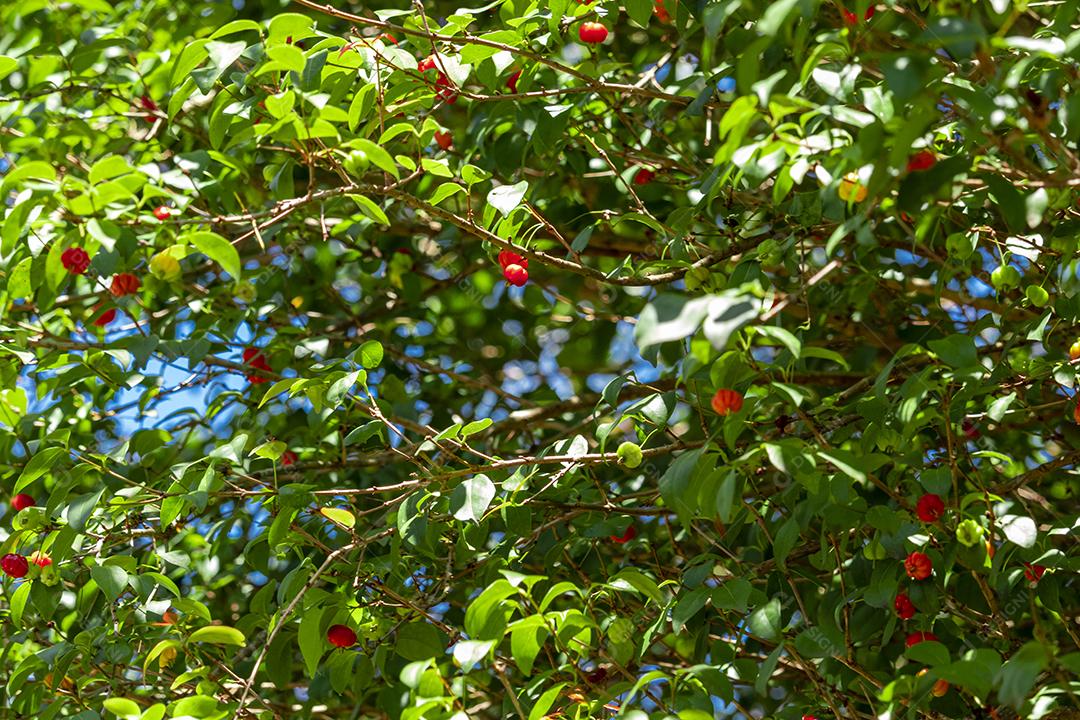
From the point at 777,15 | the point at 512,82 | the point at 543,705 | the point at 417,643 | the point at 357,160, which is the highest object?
the point at 777,15

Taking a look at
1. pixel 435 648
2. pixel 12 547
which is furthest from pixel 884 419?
pixel 12 547

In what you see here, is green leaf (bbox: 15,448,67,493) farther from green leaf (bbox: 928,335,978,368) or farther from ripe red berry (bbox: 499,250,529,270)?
green leaf (bbox: 928,335,978,368)

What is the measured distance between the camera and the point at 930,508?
1.72m

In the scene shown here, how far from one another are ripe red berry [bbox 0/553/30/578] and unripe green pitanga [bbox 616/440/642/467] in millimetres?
Result: 1081

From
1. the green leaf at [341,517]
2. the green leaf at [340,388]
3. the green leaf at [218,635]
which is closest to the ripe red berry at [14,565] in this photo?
the green leaf at [218,635]

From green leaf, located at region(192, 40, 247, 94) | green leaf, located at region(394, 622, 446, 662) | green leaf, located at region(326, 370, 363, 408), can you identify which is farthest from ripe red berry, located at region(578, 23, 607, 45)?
green leaf, located at region(394, 622, 446, 662)

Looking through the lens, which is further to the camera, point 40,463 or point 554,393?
point 554,393

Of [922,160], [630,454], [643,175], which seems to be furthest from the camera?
[643,175]

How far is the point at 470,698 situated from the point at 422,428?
21.5 inches

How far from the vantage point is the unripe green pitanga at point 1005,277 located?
6.36 ft

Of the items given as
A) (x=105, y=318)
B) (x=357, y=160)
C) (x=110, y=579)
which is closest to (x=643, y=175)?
(x=357, y=160)

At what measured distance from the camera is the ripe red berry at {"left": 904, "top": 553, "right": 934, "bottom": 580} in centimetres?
174

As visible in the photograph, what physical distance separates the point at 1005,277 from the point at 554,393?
1310 millimetres

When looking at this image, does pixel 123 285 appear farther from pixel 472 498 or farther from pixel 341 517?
pixel 472 498
